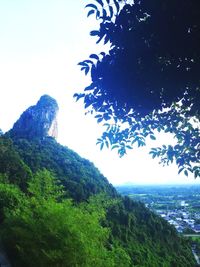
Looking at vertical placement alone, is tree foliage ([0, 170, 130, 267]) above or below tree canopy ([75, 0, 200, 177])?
below

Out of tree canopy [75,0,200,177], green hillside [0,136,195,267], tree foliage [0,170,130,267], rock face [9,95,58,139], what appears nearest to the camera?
tree canopy [75,0,200,177]

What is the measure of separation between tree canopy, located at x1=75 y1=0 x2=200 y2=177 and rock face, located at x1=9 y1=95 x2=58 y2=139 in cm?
5089

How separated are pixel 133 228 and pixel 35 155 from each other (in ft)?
48.6

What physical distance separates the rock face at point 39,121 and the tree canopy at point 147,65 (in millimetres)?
50889

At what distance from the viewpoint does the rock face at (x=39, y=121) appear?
5553 centimetres

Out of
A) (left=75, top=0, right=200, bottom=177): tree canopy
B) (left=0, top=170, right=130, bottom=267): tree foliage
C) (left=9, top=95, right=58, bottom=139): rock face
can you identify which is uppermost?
(left=9, top=95, right=58, bottom=139): rock face

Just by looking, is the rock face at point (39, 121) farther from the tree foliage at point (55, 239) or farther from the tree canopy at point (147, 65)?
the tree canopy at point (147, 65)

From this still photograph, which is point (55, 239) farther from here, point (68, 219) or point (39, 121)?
point (39, 121)

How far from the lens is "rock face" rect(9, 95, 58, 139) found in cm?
5553

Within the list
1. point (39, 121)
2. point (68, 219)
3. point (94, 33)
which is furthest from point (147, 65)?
point (39, 121)

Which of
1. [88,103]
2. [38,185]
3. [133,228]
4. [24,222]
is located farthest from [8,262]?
[133,228]

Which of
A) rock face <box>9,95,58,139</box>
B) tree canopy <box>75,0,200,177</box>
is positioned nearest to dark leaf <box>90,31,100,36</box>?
tree canopy <box>75,0,200,177</box>

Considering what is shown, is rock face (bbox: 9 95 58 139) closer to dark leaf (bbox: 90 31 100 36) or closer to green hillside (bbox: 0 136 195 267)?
green hillside (bbox: 0 136 195 267)

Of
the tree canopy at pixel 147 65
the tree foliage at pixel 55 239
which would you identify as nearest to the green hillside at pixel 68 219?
the tree foliage at pixel 55 239
